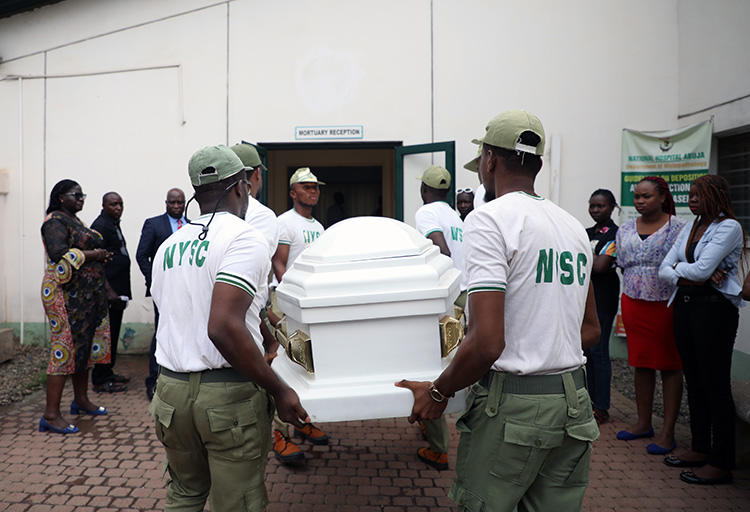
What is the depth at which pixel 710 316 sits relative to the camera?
3152 mm

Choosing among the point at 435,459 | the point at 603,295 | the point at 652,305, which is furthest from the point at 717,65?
the point at 435,459

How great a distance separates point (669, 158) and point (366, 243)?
5101 millimetres

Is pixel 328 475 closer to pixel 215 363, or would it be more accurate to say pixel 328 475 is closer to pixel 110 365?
pixel 215 363

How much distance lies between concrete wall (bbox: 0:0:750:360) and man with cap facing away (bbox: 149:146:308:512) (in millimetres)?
4426

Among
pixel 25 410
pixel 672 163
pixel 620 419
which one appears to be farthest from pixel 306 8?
pixel 620 419

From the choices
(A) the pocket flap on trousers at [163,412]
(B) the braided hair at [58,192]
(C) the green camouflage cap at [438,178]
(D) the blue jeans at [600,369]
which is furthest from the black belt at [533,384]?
(B) the braided hair at [58,192]

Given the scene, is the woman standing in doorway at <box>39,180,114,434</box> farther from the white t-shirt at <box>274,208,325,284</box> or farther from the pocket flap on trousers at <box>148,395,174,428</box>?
the pocket flap on trousers at <box>148,395,174,428</box>

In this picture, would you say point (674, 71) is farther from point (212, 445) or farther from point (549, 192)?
point (212, 445)

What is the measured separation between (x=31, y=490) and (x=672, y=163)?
646 centimetres

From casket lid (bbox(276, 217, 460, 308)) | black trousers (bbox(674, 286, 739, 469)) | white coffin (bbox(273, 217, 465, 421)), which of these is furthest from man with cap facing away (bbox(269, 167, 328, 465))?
black trousers (bbox(674, 286, 739, 469))

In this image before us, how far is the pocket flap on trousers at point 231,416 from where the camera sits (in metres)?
1.86

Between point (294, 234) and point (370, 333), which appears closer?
point (370, 333)

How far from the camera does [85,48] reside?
6.39 metres

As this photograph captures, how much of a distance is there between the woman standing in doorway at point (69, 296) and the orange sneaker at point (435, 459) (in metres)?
2.61
